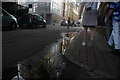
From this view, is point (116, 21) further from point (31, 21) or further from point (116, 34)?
point (31, 21)

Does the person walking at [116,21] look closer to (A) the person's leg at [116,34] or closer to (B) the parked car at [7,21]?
(A) the person's leg at [116,34]

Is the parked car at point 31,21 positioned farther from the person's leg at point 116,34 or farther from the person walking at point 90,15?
the person's leg at point 116,34

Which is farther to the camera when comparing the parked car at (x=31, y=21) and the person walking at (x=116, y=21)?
the parked car at (x=31, y=21)

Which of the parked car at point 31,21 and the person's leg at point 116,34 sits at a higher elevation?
the parked car at point 31,21

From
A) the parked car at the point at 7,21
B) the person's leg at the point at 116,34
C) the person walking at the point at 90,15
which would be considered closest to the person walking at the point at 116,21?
the person's leg at the point at 116,34

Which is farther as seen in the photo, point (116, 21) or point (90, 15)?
point (90, 15)

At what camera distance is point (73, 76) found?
3.66 metres

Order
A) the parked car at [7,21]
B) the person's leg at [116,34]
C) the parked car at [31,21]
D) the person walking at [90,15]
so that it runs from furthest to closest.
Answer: the parked car at [31,21] < the parked car at [7,21] < the person walking at [90,15] < the person's leg at [116,34]

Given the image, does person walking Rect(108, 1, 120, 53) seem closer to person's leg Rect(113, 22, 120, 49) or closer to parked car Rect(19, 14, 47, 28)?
person's leg Rect(113, 22, 120, 49)

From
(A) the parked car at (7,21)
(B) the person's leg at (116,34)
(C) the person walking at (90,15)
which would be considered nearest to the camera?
(B) the person's leg at (116,34)

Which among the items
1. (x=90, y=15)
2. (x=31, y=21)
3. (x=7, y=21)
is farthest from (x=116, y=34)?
(x=31, y=21)

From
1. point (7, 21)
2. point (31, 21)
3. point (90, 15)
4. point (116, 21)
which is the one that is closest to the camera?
point (116, 21)

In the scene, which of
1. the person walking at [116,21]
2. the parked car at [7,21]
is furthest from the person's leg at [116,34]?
the parked car at [7,21]

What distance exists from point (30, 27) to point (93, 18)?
9856mm
